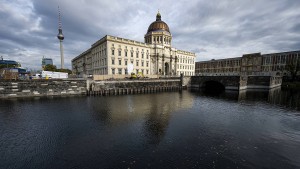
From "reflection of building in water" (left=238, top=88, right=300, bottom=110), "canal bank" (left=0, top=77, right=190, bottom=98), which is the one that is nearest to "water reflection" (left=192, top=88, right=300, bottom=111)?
"reflection of building in water" (left=238, top=88, right=300, bottom=110)

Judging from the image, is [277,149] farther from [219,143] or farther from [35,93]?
[35,93]

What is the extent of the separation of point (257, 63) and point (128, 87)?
300 ft

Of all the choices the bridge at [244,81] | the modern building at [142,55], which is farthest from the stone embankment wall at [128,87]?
the bridge at [244,81]

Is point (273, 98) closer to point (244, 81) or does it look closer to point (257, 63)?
point (244, 81)

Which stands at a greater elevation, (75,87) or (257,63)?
(257,63)

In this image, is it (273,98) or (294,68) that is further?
(294,68)

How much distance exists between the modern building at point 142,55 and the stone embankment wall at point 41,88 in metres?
21.7

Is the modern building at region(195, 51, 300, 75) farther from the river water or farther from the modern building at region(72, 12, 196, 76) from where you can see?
the river water

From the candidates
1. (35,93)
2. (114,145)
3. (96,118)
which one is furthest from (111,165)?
(35,93)

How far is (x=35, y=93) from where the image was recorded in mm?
29375

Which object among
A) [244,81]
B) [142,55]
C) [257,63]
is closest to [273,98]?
[244,81]

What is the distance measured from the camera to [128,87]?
39.9 metres

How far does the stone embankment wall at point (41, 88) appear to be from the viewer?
89.5 feet

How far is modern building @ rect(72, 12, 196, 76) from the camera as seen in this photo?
54.9 metres
